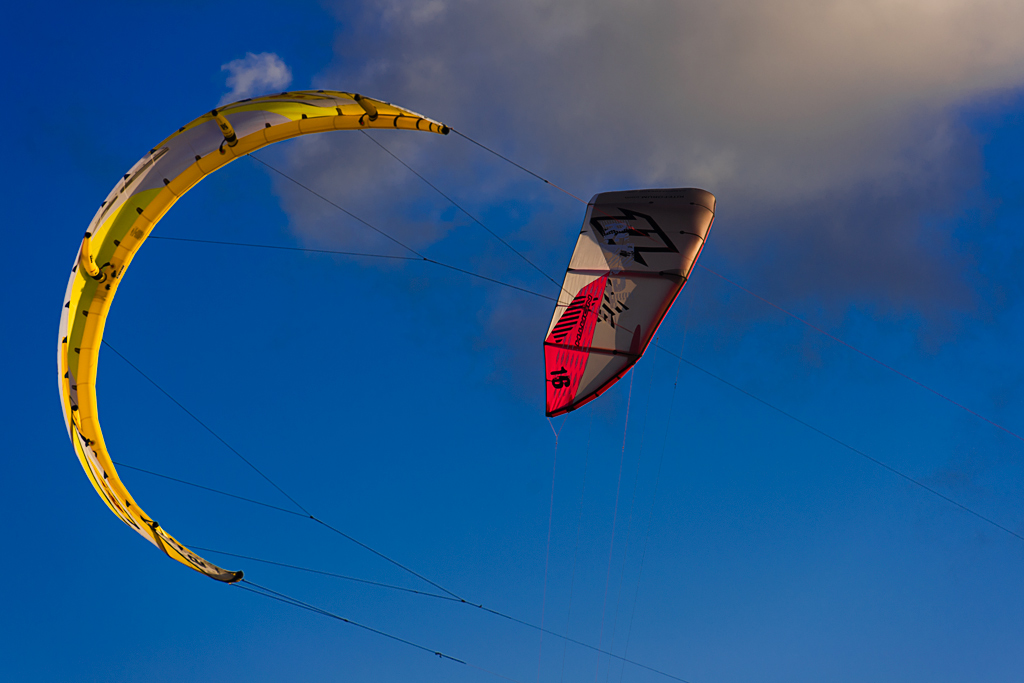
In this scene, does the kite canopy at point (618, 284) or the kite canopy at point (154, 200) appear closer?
the kite canopy at point (154, 200)

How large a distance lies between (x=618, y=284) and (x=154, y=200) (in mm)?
12074

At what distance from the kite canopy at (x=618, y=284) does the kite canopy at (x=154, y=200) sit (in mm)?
6580

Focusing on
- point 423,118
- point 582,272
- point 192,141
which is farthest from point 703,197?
point 192,141

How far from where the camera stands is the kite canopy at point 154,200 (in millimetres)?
15633

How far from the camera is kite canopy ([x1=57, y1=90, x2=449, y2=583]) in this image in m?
15.6

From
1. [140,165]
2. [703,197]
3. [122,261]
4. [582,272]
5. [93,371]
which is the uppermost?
[703,197]

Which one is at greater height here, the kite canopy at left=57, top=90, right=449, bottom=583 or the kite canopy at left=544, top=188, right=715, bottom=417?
the kite canopy at left=544, top=188, right=715, bottom=417

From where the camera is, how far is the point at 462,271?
19.2 metres

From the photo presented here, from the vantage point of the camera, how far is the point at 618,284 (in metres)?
19.8

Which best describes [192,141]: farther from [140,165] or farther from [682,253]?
[682,253]

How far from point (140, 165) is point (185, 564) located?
9.33 meters

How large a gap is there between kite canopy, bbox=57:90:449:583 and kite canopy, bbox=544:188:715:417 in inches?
259

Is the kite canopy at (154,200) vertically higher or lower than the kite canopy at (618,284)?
lower

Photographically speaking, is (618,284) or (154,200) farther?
(618,284)
